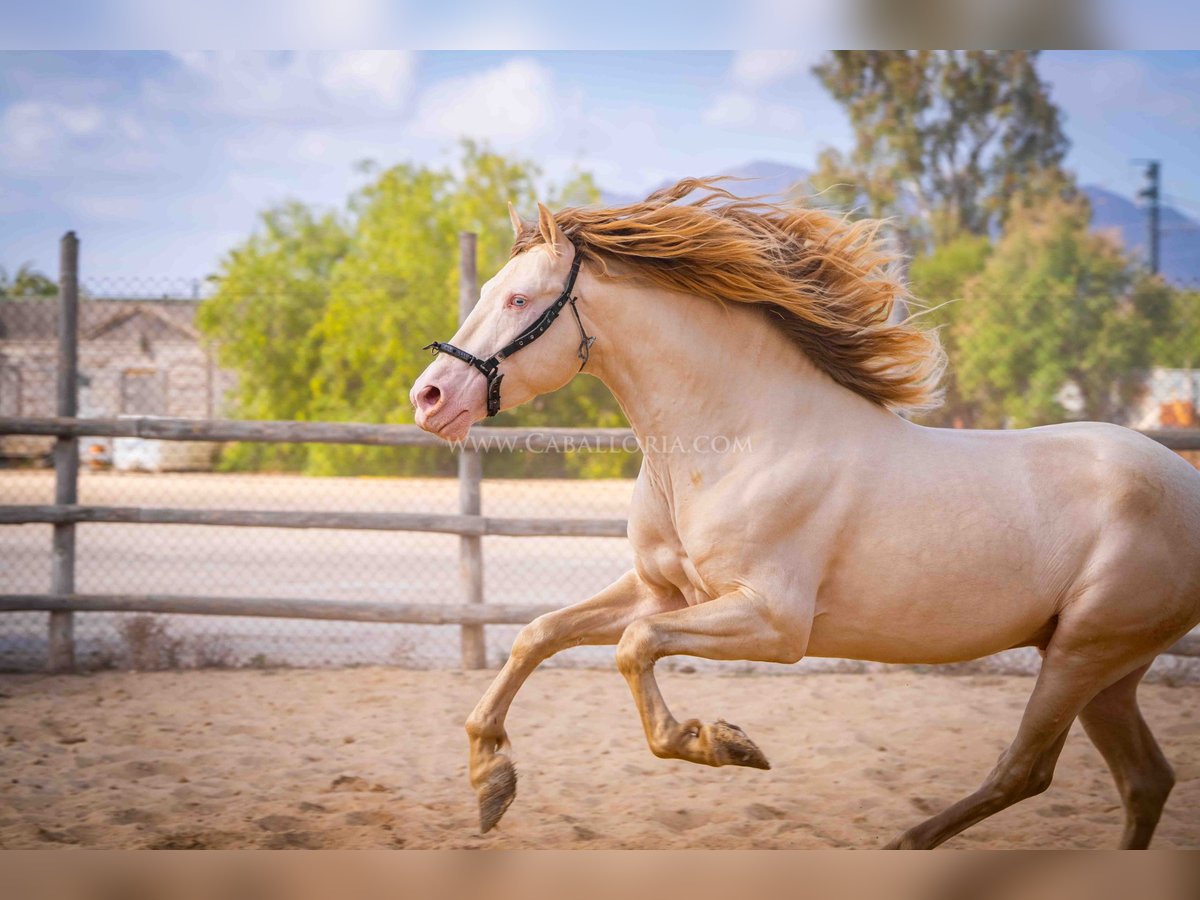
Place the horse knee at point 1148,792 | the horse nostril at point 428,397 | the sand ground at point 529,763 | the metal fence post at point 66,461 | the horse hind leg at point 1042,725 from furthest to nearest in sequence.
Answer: the metal fence post at point 66,461
the sand ground at point 529,763
the horse knee at point 1148,792
the horse hind leg at point 1042,725
the horse nostril at point 428,397

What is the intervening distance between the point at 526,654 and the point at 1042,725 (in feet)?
4.97

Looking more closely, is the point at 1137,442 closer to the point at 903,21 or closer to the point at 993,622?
the point at 993,622

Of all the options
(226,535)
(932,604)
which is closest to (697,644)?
(932,604)

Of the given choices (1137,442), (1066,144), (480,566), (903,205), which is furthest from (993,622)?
(1066,144)

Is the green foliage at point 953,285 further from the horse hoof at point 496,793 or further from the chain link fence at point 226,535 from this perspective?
the horse hoof at point 496,793

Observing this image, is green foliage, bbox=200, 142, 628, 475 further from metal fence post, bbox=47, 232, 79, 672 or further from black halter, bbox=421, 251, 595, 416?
black halter, bbox=421, 251, 595, 416

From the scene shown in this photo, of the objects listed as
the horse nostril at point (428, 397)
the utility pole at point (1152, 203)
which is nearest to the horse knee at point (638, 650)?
the horse nostril at point (428, 397)

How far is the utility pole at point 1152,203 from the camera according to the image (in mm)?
23109

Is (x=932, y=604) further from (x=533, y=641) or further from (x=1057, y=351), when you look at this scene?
(x=1057, y=351)

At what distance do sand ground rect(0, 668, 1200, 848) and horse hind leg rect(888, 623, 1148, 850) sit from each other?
0.48 m

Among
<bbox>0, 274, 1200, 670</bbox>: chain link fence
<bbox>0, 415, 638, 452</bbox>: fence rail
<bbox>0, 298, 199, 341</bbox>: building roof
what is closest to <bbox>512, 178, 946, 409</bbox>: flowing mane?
<bbox>0, 415, 638, 452</bbox>: fence rail

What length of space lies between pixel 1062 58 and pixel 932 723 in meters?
29.9

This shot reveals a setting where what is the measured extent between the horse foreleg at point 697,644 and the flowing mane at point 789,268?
2.57ft

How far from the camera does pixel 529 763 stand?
4.39 metres
